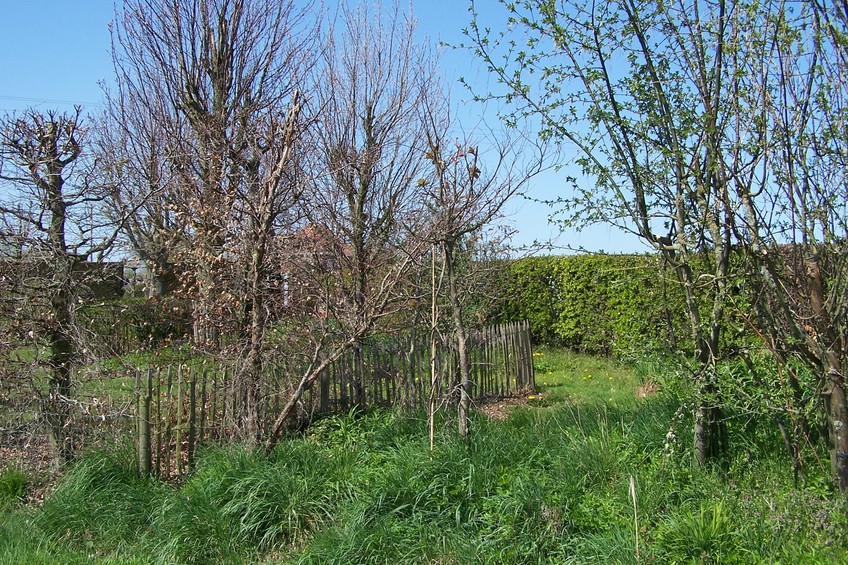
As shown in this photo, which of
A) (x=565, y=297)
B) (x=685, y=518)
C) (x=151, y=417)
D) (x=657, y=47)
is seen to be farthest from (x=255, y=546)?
(x=565, y=297)

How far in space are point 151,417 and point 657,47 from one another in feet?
16.5

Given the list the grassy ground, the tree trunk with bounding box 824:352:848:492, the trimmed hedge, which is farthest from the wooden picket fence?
the trimmed hedge

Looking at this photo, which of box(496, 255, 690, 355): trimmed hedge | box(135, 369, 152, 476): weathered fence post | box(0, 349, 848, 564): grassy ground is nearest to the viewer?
box(0, 349, 848, 564): grassy ground

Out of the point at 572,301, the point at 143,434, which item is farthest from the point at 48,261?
the point at 572,301

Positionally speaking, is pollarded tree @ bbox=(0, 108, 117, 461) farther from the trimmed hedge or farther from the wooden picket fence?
the trimmed hedge

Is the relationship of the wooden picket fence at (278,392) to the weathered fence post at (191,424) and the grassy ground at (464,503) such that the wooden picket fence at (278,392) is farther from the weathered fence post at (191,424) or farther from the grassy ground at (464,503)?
the grassy ground at (464,503)

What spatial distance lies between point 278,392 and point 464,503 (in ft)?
7.81

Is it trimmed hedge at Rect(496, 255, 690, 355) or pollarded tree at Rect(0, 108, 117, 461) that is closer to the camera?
pollarded tree at Rect(0, 108, 117, 461)

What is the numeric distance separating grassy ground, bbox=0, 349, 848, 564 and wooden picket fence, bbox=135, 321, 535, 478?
1.14 feet

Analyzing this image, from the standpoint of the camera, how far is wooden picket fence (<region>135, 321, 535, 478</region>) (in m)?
6.09

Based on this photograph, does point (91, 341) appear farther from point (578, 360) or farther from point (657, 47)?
Answer: point (578, 360)

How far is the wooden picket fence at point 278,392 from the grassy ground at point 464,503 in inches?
13.7

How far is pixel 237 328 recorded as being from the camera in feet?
23.4

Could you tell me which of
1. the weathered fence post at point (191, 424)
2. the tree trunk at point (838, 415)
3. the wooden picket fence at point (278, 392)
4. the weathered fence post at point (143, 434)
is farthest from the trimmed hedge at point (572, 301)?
the weathered fence post at point (143, 434)
